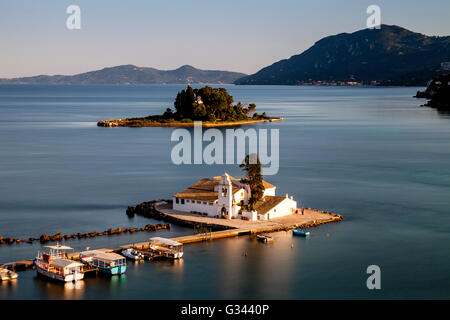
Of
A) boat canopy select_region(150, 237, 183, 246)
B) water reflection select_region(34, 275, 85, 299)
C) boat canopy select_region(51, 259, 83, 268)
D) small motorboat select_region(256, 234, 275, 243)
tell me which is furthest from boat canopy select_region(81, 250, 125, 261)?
small motorboat select_region(256, 234, 275, 243)

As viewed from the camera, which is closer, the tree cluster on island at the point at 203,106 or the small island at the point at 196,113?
the small island at the point at 196,113

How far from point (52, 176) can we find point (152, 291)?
38515 millimetres

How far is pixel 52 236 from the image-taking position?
40.5 m

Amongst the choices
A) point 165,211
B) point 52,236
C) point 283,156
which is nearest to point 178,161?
point 283,156

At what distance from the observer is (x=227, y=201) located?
142 ft

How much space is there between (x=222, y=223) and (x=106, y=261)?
411 inches

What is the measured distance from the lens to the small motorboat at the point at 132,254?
35.8m

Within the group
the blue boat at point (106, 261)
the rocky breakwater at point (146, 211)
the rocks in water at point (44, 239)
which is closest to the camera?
the blue boat at point (106, 261)

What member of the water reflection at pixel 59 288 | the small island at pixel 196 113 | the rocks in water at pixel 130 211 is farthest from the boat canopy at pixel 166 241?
the small island at pixel 196 113

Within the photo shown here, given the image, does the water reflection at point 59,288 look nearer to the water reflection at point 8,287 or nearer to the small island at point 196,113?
the water reflection at point 8,287

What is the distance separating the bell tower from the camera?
42625mm

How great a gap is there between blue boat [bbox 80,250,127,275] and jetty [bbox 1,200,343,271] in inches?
40.0

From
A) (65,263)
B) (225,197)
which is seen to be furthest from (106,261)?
(225,197)
